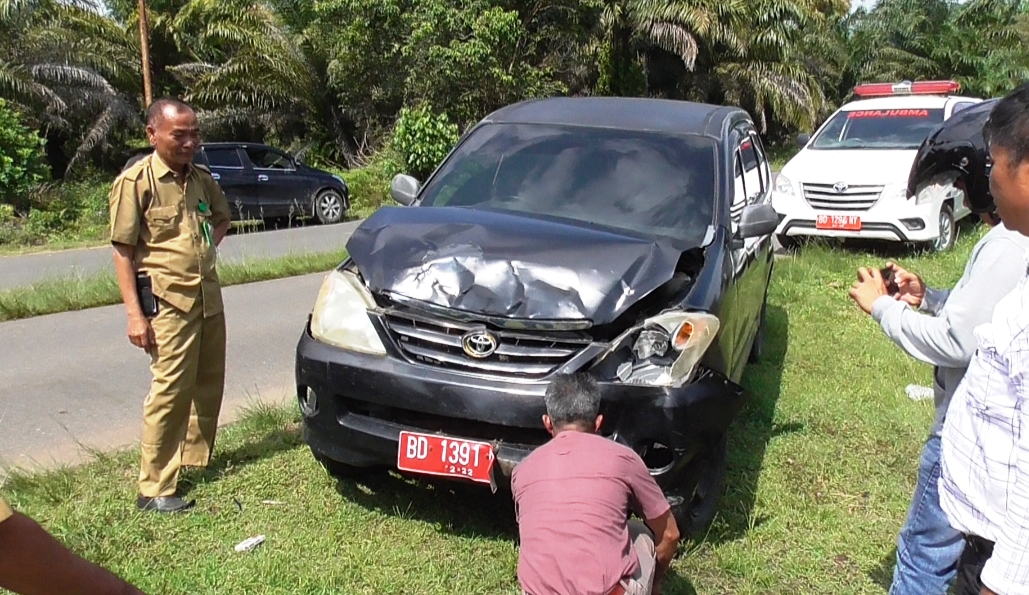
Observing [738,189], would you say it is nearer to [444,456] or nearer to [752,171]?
[752,171]

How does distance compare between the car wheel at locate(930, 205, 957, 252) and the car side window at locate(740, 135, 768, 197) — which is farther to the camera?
the car wheel at locate(930, 205, 957, 252)

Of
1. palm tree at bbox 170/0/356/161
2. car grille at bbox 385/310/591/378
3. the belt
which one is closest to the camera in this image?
the belt

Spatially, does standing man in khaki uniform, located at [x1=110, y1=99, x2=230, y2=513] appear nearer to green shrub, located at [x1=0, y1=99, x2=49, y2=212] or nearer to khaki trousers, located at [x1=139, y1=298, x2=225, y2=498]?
khaki trousers, located at [x1=139, y1=298, x2=225, y2=498]

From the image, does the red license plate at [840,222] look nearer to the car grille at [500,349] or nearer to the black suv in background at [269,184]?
the car grille at [500,349]

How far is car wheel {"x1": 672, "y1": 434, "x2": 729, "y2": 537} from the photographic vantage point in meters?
3.38

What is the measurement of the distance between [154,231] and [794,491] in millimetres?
3135

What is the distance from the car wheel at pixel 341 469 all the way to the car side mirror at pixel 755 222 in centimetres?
212

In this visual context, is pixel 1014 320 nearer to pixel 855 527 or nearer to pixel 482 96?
pixel 855 527

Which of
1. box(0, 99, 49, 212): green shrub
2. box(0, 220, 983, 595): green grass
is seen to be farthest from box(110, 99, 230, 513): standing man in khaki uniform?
box(0, 99, 49, 212): green shrub

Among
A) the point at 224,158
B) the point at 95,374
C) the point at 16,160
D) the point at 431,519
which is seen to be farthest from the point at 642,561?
the point at 16,160

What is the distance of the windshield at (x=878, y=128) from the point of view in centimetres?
1069

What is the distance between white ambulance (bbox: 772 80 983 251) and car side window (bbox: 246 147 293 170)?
29.8 feet

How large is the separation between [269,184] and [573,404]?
13.6 m

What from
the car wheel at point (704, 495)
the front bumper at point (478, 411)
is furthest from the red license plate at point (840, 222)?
the front bumper at point (478, 411)
